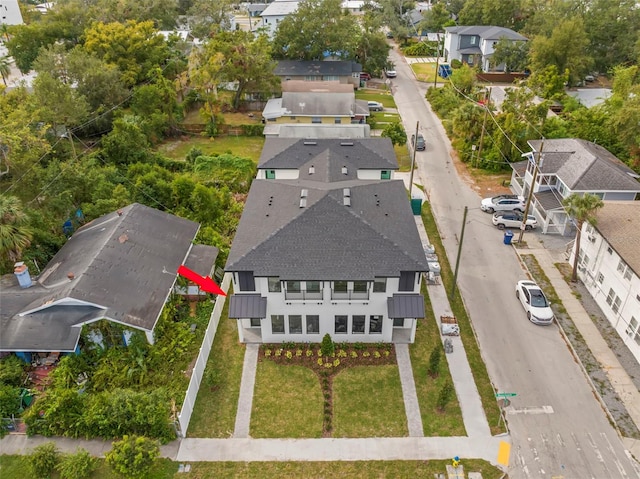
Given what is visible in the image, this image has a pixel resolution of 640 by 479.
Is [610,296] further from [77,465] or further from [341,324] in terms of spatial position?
[77,465]

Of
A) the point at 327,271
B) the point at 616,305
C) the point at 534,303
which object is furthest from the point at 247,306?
the point at 616,305

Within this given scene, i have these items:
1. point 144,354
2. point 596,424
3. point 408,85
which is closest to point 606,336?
point 596,424

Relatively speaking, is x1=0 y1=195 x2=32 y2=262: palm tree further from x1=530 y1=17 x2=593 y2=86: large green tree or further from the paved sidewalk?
x1=530 y1=17 x2=593 y2=86: large green tree

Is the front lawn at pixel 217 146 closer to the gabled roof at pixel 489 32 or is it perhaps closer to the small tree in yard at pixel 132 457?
the small tree in yard at pixel 132 457

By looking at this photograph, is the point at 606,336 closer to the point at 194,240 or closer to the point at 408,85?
the point at 194,240

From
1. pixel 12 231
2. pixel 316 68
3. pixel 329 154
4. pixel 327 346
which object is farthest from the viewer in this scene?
pixel 316 68

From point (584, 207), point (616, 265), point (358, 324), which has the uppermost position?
point (584, 207)
